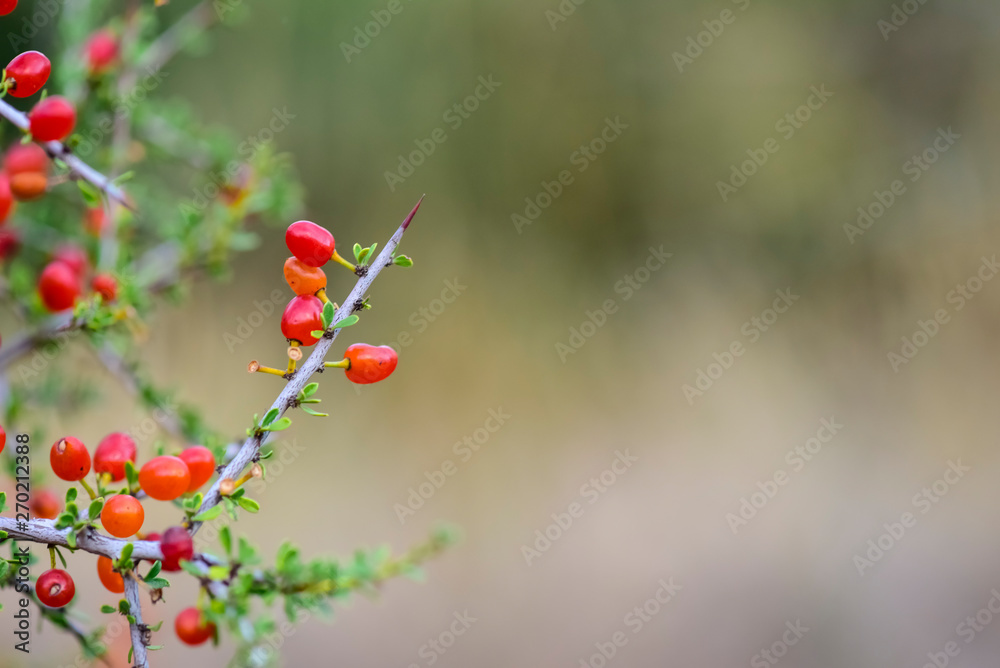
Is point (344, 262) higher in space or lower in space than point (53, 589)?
higher

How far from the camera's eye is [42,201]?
3.45 ft

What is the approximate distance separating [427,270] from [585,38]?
95cm

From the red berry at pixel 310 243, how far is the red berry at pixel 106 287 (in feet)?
1.19

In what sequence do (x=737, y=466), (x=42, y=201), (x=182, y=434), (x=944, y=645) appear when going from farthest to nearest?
(x=737, y=466) < (x=944, y=645) < (x=42, y=201) < (x=182, y=434)

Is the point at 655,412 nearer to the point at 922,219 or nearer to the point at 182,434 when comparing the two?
the point at 922,219

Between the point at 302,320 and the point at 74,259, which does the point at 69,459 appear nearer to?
the point at 302,320

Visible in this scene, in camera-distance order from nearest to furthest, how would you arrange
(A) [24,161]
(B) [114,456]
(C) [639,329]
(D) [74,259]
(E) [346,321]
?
1. (E) [346,321]
2. (B) [114,456]
3. (A) [24,161]
4. (D) [74,259]
5. (C) [639,329]

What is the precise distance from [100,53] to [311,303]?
0.57m

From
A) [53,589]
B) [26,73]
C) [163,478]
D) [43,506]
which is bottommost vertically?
[43,506]

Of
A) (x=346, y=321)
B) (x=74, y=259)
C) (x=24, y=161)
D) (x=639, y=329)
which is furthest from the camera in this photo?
(x=639, y=329)

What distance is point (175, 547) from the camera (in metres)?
0.44

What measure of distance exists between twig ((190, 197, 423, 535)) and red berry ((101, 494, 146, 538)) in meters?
0.05

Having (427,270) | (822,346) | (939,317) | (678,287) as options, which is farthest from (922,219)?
(427,270)

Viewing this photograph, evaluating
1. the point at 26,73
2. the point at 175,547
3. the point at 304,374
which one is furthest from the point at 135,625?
the point at 26,73
